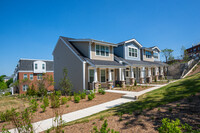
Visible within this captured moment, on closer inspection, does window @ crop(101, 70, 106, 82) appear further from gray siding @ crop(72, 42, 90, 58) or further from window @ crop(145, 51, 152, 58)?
window @ crop(145, 51, 152, 58)

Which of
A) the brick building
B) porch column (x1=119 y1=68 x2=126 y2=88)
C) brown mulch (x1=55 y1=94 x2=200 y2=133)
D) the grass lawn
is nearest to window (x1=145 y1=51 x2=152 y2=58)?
porch column (x1=119 y1=68 x2=126 y2=88)

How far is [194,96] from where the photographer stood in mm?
5836

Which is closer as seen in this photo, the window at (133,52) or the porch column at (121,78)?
the porch column at (121,78)

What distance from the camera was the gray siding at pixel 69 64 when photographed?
47.6 feet

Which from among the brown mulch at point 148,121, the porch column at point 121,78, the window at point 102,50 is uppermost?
the window at point 102,50

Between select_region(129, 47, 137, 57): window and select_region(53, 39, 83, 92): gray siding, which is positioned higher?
select_region(129, 47, 137, 57): window

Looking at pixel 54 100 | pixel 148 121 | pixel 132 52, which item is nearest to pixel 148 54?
pixel 132 52

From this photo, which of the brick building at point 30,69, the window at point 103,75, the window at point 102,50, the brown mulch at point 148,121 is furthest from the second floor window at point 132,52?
the brick building at point 30,69

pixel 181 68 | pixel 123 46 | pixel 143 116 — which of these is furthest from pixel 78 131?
pixel 181 68

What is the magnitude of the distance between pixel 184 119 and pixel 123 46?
56.5 ft

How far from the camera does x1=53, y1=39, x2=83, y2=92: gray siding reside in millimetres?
14498

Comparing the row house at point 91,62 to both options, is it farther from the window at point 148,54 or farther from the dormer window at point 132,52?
the window at point 148,54

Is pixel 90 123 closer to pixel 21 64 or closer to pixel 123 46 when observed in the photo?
pixel 123 46

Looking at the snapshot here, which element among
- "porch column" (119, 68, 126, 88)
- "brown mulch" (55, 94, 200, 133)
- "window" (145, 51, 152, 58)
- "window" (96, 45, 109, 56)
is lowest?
"brown mulch" (55, 94, 200, 133)
